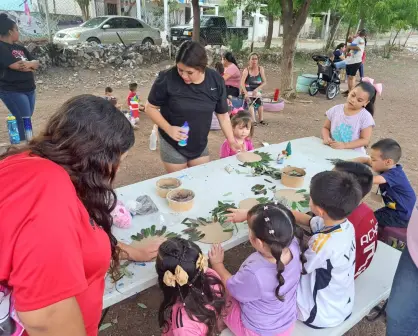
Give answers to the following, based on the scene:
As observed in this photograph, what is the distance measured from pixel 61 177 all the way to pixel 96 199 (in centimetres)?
18

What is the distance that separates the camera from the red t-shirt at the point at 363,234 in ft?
6.03

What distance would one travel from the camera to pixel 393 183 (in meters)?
2.44

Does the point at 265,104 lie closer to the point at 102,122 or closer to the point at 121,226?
the point at 121,226

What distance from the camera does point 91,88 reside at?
8.09 meters

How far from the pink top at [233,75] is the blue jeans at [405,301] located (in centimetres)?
514

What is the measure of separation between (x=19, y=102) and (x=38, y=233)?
4.01m

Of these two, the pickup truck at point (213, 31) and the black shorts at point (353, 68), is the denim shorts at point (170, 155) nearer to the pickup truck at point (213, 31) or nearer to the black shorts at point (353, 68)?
the black shorts at point (353, 68)

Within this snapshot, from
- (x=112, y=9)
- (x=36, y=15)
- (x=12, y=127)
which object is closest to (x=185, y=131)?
(x=12, y=127)

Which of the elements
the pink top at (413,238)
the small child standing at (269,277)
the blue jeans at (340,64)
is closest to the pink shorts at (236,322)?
the small child standing at (269,277)

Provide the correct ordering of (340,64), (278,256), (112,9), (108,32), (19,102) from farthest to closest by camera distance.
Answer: (112,9) → (108,32) → (340,64) → (19,102) → (278,256)

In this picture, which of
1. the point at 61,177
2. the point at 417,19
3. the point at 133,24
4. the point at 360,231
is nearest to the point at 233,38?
the point at 133,24

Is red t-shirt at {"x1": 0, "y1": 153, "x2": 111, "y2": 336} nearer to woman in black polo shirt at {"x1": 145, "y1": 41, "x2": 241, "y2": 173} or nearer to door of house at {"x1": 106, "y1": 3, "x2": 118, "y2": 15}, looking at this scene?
woman in black polo shirt at {"x1": 145, "y1": 41, "x2": 241, "y2": 173}

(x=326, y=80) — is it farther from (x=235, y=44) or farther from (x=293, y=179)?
(x=293, y=179)

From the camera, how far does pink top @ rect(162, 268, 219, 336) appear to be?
4.81 feet
